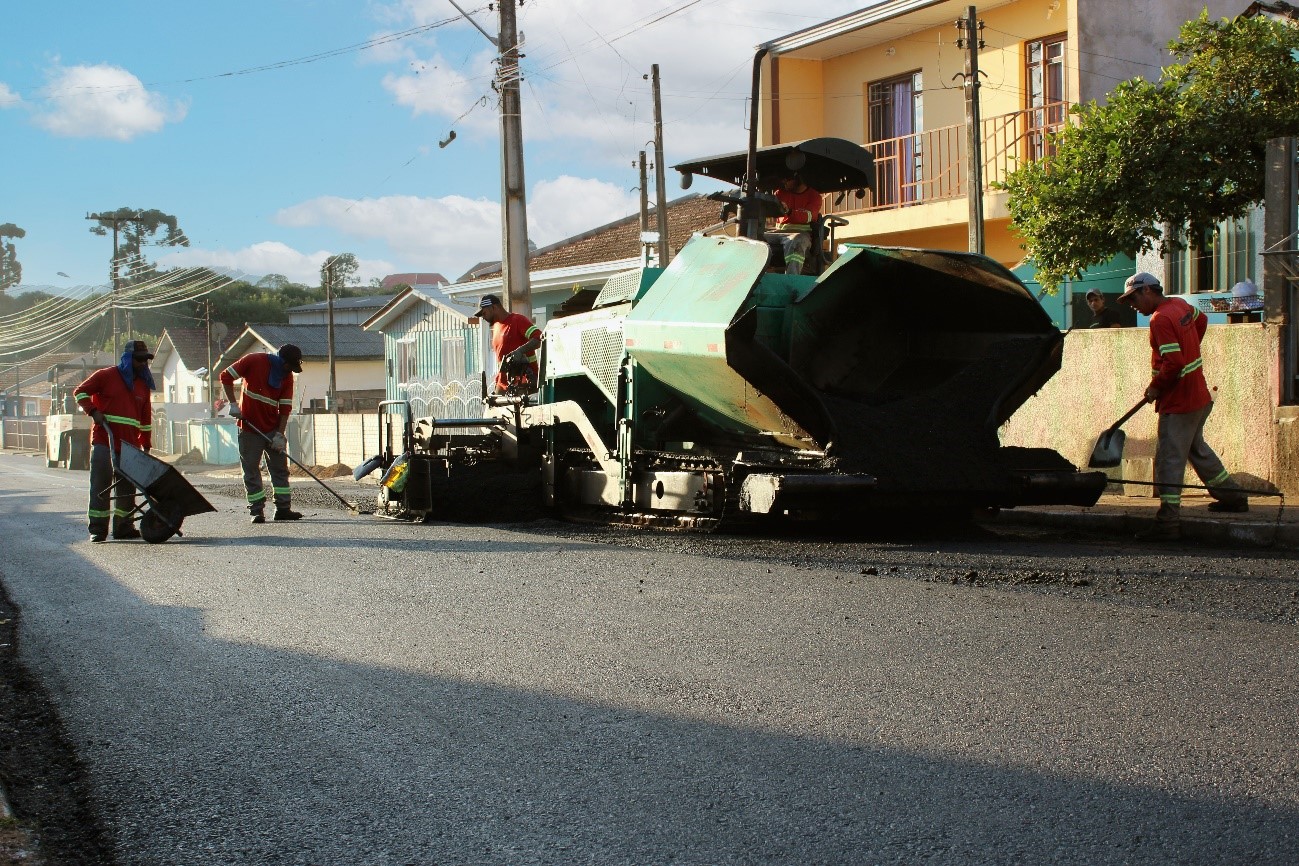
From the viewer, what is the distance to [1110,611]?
226 inches

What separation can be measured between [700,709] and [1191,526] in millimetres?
5548

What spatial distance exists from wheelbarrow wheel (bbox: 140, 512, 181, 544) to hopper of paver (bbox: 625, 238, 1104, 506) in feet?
13.0

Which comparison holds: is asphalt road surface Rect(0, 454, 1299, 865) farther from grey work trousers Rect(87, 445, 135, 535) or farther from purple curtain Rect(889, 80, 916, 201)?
purple curtain Rect(889, 80, 916, 201)

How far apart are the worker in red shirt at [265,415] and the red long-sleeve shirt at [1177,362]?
728cm

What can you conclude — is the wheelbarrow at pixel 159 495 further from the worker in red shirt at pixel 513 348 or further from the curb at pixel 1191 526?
the curb at pixel 1191 526

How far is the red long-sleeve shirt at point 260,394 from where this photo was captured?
472 inches

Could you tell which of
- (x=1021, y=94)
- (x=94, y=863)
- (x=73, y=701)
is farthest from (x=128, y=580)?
(x=1021, y=94)

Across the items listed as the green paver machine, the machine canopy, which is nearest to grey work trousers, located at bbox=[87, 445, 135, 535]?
the green paver machine

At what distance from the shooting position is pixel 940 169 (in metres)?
19.7

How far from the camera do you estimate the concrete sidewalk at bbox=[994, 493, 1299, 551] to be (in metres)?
8.23

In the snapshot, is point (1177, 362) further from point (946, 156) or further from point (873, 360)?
point (946, 156)

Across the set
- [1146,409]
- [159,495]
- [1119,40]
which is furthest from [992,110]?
[159,495]

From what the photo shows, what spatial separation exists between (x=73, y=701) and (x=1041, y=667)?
137 inches

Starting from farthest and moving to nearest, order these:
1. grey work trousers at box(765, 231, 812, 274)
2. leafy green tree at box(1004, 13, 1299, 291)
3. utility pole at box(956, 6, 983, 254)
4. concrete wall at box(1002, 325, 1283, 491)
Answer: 1. utility pole at box(956, 6, 983, 254)
2. leafy green tree at box(1004, 13, 1299, 291)
3. concrete wall at box(1002, 325, 1283, 491)
4. grey work trousers at box(765, 231, 812, 274)
